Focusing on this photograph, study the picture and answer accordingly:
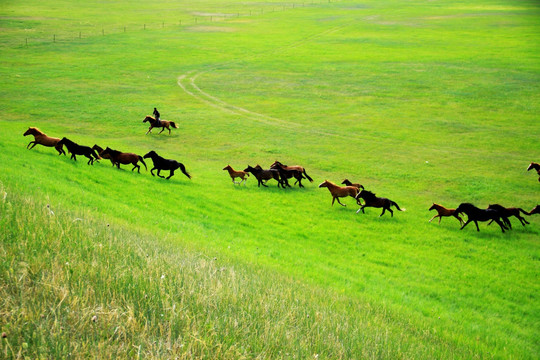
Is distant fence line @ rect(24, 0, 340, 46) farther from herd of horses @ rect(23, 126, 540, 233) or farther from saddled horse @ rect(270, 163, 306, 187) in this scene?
saddled horse @ rect(270, 163, 306, 187)

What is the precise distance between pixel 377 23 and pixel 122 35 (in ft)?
160

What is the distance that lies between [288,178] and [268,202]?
2.84 meters

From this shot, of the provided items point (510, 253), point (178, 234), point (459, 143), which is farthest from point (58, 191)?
point (459, 143)

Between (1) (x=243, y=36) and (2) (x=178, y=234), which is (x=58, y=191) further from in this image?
(1) (x=243, y=36)

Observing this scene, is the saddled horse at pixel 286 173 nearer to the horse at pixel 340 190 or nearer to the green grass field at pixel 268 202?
the green grass field at pixel 268 202

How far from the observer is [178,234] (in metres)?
13.0

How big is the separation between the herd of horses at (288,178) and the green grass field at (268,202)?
1.73 ft

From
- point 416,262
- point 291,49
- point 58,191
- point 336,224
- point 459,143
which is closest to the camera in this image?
point 58,191

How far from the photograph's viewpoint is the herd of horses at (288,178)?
18438 mm

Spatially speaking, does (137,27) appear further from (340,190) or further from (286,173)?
(340,190)

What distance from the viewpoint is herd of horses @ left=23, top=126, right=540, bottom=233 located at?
18.4 meters

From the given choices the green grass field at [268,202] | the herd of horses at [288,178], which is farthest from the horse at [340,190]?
the green grass field at [268,202]

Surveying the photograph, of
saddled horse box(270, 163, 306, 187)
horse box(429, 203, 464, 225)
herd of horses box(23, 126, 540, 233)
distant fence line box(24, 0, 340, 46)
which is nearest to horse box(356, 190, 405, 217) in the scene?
herd of horses box(23, 126, 540, 233)

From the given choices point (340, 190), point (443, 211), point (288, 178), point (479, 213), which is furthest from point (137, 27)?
point (479, 213)
